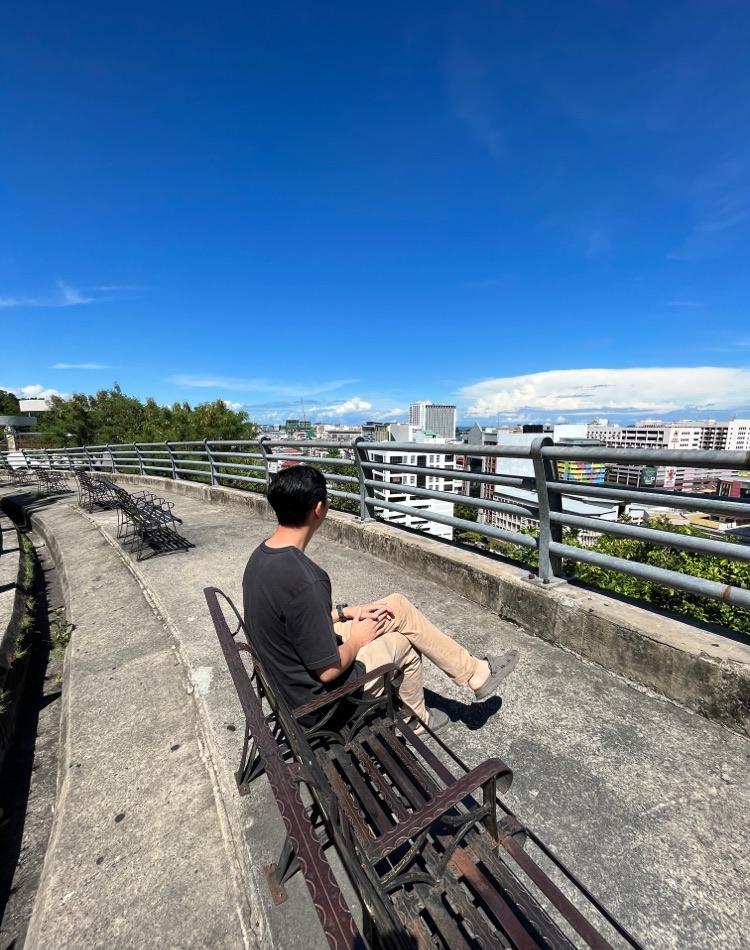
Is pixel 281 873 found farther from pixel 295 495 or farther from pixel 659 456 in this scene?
pixel 659 456

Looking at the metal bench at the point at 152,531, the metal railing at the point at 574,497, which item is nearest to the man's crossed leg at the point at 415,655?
the metal railing at the point at 574,497

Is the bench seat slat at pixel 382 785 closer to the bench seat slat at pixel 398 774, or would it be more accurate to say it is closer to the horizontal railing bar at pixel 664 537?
the bench seat slat at pixel 398 774

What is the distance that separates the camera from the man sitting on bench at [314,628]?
175 centimetres

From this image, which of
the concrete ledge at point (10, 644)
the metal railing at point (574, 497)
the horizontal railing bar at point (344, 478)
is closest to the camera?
the metal railing at point (574, 497)

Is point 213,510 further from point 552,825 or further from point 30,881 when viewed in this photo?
point 552,825

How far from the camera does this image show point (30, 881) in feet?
6.34

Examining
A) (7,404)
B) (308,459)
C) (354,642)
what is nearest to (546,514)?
(354,642)

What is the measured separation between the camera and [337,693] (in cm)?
176

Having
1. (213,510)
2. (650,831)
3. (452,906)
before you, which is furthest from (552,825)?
(213,510)

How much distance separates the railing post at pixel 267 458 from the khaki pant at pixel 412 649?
5296mm

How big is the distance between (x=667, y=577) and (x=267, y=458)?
6048mm

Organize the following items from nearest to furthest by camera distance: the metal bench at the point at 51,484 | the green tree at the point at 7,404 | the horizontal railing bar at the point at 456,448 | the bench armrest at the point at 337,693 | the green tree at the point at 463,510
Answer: the bench armrest at the point at 337,693 → the horizontal railing bar at the point at 456,448 → the green tree at the point at 463,510 → the metal bench at the point at 51,484 → the green tree at the point at 7,404

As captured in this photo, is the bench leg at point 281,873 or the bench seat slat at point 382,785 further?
the bench leg at point 281,873

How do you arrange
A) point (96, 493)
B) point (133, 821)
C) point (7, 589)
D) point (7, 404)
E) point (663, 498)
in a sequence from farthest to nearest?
point (7, 404), point (96, 493), point (7, 589), point (663, 498), point (133, 821)
